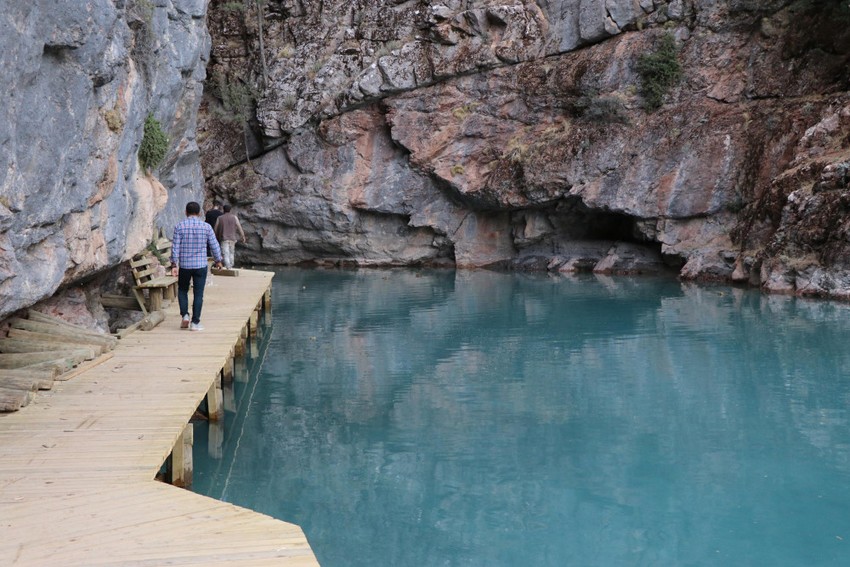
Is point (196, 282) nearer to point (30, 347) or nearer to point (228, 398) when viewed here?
point (228, 398)

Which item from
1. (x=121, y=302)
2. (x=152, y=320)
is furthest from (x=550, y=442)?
(x=121, y=302)

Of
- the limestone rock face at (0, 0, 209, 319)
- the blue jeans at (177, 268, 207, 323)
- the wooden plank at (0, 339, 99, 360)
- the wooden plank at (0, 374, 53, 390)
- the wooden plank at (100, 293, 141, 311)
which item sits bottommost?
the wooden plank at (0, 374, 53, 390)

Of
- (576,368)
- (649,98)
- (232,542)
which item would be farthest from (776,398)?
(649,98)

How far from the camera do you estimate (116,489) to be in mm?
5664

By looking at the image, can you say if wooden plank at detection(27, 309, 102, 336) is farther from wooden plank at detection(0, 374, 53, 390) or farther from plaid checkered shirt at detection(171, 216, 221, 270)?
wooden plank at detection(0, 374, 53, 390)

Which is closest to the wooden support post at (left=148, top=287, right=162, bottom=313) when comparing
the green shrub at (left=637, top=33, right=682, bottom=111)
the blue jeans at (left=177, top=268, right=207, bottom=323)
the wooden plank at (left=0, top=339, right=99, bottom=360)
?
the blue jeans at (left=177, top=268, right=207, bottom=323)

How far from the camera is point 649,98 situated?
27203mm

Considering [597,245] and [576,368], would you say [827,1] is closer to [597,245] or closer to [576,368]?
[597,245]

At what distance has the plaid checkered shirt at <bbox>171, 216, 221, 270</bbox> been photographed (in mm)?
11234

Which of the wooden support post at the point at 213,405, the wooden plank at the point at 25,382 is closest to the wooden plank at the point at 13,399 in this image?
the wooden plank at the point at 25,382

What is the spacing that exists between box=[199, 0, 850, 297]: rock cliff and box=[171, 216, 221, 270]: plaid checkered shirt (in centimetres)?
1551

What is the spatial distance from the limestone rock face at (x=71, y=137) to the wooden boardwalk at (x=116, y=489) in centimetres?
141

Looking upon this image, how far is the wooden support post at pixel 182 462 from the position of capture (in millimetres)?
7328

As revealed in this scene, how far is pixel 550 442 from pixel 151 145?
10571 millimetres
